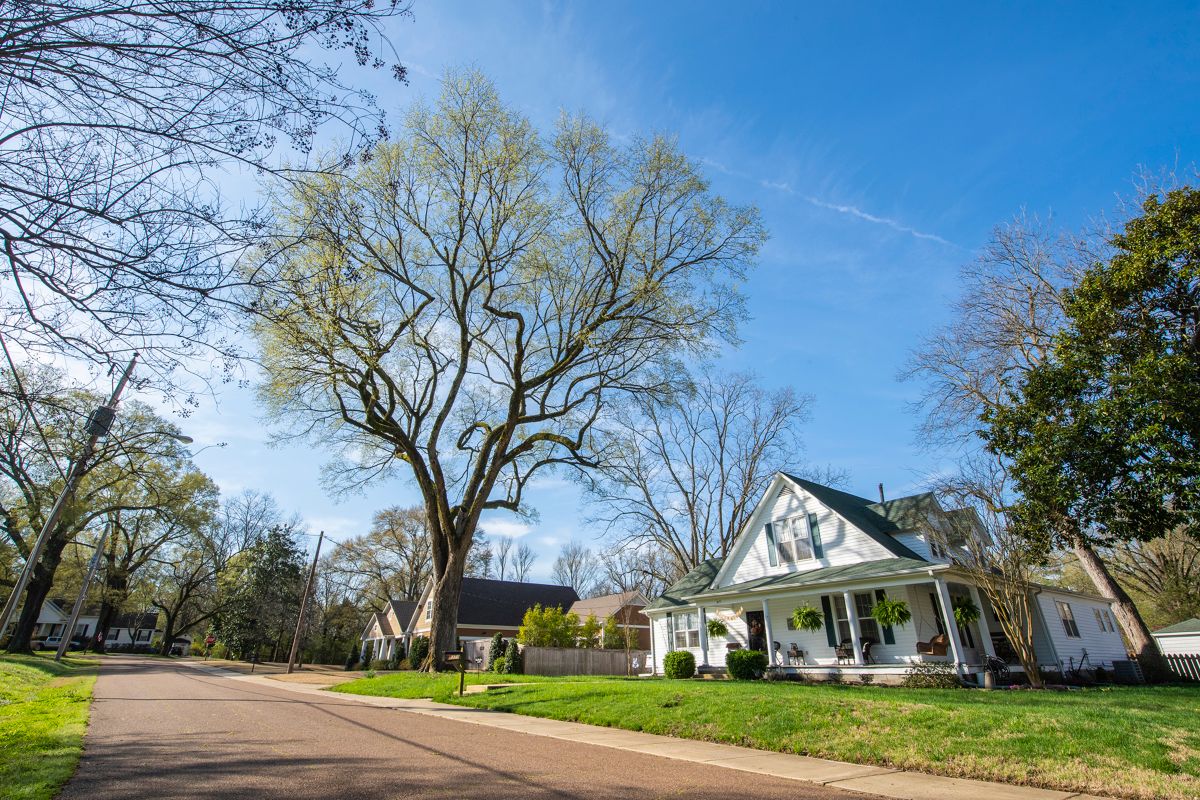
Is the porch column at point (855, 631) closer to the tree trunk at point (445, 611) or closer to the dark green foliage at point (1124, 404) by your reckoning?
the dark green foliage at point (1124, 404)

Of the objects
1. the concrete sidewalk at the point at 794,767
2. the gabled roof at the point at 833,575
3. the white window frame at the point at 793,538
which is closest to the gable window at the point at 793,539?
the white window frame at the point at 793,538

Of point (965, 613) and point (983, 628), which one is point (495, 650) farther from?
point (983, 628)

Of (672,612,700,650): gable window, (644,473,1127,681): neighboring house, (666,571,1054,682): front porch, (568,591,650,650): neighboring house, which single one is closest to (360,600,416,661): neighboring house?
(568,591,650,650): neighboring house

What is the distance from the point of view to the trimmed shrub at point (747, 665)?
57.2ft

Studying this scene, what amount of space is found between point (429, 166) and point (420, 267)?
125 inches

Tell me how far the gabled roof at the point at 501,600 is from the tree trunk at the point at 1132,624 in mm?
31993

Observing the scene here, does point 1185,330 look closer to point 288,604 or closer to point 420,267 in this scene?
point 420,267

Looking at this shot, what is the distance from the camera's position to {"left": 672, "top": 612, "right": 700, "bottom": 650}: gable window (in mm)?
23109

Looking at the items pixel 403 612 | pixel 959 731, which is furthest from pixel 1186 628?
pixel 403 612

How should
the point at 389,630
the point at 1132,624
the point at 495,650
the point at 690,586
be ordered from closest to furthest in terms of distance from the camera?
the point at 1132,624
the point at 495,650
the point at 690,586
the point at 389,630

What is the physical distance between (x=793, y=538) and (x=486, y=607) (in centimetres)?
2634

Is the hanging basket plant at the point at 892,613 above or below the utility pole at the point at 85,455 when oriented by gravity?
below

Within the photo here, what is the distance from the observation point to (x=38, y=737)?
673 cm

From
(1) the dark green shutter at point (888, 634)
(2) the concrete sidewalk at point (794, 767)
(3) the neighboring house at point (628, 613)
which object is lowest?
(2) the concrete sidewalk at point (794, 767)
